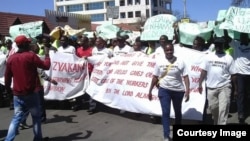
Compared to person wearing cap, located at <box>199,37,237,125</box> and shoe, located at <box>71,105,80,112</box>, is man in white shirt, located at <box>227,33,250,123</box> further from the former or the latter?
shoe, located at <box>71,105,80,112</box>

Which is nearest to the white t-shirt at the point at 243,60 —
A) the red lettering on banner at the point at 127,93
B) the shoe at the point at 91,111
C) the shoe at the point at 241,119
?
the shoe at the point at 241,119

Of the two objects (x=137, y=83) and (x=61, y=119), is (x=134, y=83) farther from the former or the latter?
(x=61, y=119)

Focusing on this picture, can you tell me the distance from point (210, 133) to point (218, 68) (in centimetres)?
252

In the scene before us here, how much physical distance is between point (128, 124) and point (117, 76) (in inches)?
55.7

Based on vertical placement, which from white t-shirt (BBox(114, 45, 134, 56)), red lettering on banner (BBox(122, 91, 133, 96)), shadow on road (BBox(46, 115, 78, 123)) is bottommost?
shadow on road (BBox(46, 115, 78, 123))

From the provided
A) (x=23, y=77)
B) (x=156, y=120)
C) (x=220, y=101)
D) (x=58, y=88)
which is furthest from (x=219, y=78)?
(x=58, y=88)

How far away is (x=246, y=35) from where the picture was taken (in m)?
8.31

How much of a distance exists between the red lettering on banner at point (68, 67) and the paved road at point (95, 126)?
1017mm

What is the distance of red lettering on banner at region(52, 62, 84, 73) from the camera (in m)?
10.3

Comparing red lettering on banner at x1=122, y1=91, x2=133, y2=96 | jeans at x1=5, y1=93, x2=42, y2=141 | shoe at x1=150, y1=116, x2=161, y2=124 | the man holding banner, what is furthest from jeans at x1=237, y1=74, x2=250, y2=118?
jeans at x1=5, y1=93, x2=42, y2=141

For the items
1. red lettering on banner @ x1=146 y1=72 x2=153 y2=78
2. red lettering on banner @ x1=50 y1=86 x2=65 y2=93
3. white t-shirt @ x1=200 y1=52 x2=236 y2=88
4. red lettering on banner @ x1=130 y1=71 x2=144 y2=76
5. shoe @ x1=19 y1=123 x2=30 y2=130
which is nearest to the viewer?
white t-shirt @ x1=200 y1=52 x2=236 y2=88

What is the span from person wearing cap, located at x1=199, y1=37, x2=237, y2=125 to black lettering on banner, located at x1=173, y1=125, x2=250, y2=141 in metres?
2.22

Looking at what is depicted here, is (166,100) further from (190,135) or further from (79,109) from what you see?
(79,109)

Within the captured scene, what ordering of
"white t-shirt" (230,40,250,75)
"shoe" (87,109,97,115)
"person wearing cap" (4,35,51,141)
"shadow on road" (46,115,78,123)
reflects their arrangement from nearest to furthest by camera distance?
"person wearing cap" (4,35,51,141)
"white t-shirt" (230,40,250,75)
"shadow on road" (46,115,78,123)
"shoe" (87,109,97,115)
